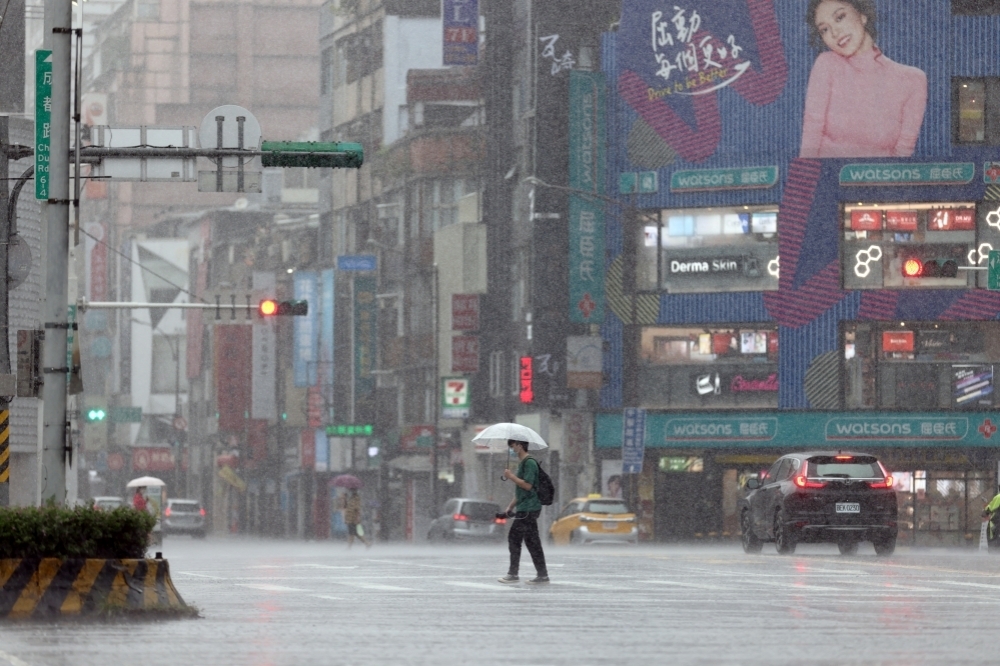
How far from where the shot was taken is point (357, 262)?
84500 millimetres

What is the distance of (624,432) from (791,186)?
8.88m

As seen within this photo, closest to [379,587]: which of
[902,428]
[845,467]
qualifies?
[845,467]

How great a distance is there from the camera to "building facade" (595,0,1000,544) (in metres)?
63.7

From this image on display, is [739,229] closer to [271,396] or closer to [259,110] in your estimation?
[271,396]

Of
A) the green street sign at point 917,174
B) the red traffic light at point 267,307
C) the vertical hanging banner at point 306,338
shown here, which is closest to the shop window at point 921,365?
the green street sign at point 917,174

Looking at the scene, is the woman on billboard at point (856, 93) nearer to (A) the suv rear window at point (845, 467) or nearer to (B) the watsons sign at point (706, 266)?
(B) the watsons sign at point (706, 266)

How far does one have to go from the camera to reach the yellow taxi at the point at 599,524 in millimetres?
53188

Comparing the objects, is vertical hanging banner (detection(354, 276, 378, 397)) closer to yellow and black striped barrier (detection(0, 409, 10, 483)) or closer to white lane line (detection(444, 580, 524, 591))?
yellow and black striped barrier (detection(0, 409, 10, 483))

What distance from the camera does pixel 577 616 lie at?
16938 millimetres

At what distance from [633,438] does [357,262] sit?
23.2m

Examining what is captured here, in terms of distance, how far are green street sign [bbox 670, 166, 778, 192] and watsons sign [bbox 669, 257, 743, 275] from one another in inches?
83.5

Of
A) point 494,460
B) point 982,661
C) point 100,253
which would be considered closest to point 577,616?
point 982,661

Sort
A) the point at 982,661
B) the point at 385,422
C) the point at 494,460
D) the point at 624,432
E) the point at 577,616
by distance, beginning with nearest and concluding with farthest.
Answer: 1. the point at 982,661
2. the point at 577,616
3. the point at 624,432
4. the point at 494,460
5. the point at 385,422

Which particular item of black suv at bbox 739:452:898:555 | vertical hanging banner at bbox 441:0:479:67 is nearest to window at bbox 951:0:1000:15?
vertical hanging banner at bbox 441:0:479:67
